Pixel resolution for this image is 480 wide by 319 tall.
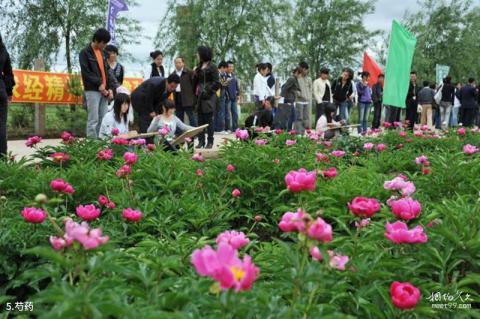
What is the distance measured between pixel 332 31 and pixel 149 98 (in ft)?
96.9

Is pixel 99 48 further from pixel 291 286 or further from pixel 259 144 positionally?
pixel 291 286

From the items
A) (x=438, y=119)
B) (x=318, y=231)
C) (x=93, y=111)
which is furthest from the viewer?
(x=438, y=119)

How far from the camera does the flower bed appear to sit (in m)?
1.38

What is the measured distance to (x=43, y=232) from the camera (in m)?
2.56

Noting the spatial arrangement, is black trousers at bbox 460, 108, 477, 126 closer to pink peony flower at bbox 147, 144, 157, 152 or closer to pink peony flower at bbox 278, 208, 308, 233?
pink peony flower at bbox 147, 144, 157, 152

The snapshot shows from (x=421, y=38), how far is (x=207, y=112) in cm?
2990

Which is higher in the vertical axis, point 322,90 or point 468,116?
point 322,90

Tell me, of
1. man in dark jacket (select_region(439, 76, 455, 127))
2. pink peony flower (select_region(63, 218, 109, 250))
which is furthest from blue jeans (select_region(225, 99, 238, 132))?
pink peony flower (select_region(63, 218, 109, 250))

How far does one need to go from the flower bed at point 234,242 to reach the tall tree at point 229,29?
19.2m

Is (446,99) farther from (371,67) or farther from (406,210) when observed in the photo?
(406,210)

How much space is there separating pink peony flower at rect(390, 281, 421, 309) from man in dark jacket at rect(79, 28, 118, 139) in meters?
5.31

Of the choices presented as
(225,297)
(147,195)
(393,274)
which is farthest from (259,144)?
(225,297)

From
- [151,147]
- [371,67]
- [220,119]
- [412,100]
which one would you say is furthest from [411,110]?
[151,147]

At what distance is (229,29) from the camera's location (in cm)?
2347
